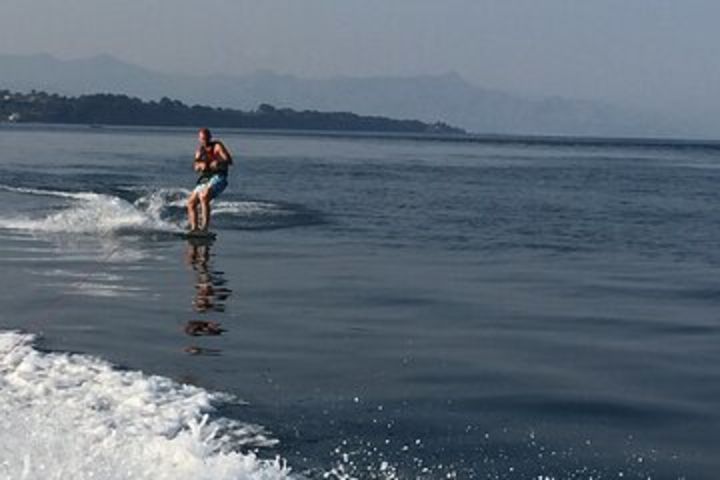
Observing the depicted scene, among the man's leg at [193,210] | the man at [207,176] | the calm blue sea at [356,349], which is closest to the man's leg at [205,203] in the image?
the man at [207,176]

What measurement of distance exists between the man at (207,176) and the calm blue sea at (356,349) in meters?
0.83

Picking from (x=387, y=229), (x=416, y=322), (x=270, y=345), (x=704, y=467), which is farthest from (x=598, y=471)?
(x=387, y=229)

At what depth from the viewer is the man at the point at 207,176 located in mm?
24188

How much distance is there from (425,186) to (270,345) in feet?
101

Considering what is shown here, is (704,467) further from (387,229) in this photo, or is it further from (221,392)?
(387,229)

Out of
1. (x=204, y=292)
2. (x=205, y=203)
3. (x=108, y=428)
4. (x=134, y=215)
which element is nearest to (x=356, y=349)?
(x=108, y=428)

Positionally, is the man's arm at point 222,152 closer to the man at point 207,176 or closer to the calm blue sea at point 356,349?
the man at point 207,176

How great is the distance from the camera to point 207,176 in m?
24.5

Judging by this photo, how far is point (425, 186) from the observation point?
43.1 m

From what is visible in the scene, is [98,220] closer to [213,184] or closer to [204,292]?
[213,184]

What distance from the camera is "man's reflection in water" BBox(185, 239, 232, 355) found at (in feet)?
43.6

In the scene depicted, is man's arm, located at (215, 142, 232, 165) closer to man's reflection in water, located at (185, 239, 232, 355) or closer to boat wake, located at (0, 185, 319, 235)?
boat wake, located at (0, 185, 319, 235)

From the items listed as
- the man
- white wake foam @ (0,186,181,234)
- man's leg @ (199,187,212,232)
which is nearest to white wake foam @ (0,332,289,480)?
man's leg @ (199,187,212,232)

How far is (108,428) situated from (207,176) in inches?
624
